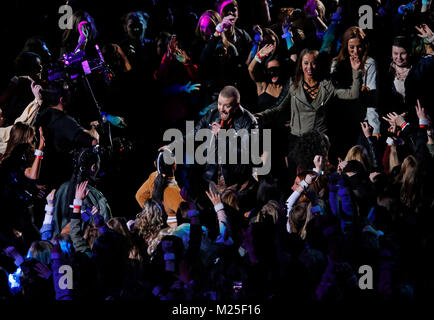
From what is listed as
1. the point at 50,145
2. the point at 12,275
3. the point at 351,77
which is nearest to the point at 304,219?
the point at 351,77

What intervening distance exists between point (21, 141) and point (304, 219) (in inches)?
122

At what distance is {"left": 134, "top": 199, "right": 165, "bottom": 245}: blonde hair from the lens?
715 centimetres

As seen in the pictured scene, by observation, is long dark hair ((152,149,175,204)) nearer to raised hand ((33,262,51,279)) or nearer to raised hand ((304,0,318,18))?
raised hand ((33,262,51,279))

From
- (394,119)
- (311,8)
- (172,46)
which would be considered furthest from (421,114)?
(172,46)

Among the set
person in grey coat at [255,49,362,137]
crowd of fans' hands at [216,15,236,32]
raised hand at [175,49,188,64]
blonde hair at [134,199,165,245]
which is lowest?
blonde hair at [134,199,165,245]

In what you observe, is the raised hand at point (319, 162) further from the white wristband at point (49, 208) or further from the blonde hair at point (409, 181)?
the white wristband at point (49, 208)

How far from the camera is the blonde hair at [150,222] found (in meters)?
7.15

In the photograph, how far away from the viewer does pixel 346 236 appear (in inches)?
243

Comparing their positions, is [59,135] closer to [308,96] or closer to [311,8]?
[308,96]

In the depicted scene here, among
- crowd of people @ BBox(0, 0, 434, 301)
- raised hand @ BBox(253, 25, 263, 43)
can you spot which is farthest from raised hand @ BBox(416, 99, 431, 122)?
raised hand @ BBox(253, 25, 263, 43)

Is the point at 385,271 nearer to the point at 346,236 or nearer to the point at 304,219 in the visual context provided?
the point at 346,236

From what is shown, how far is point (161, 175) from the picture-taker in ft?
25.8

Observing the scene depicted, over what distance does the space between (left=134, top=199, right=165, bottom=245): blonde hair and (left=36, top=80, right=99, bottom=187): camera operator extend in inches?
55.4

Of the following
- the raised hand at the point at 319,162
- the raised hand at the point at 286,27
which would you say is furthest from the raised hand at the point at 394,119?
the raised hand at the point at 286,27
